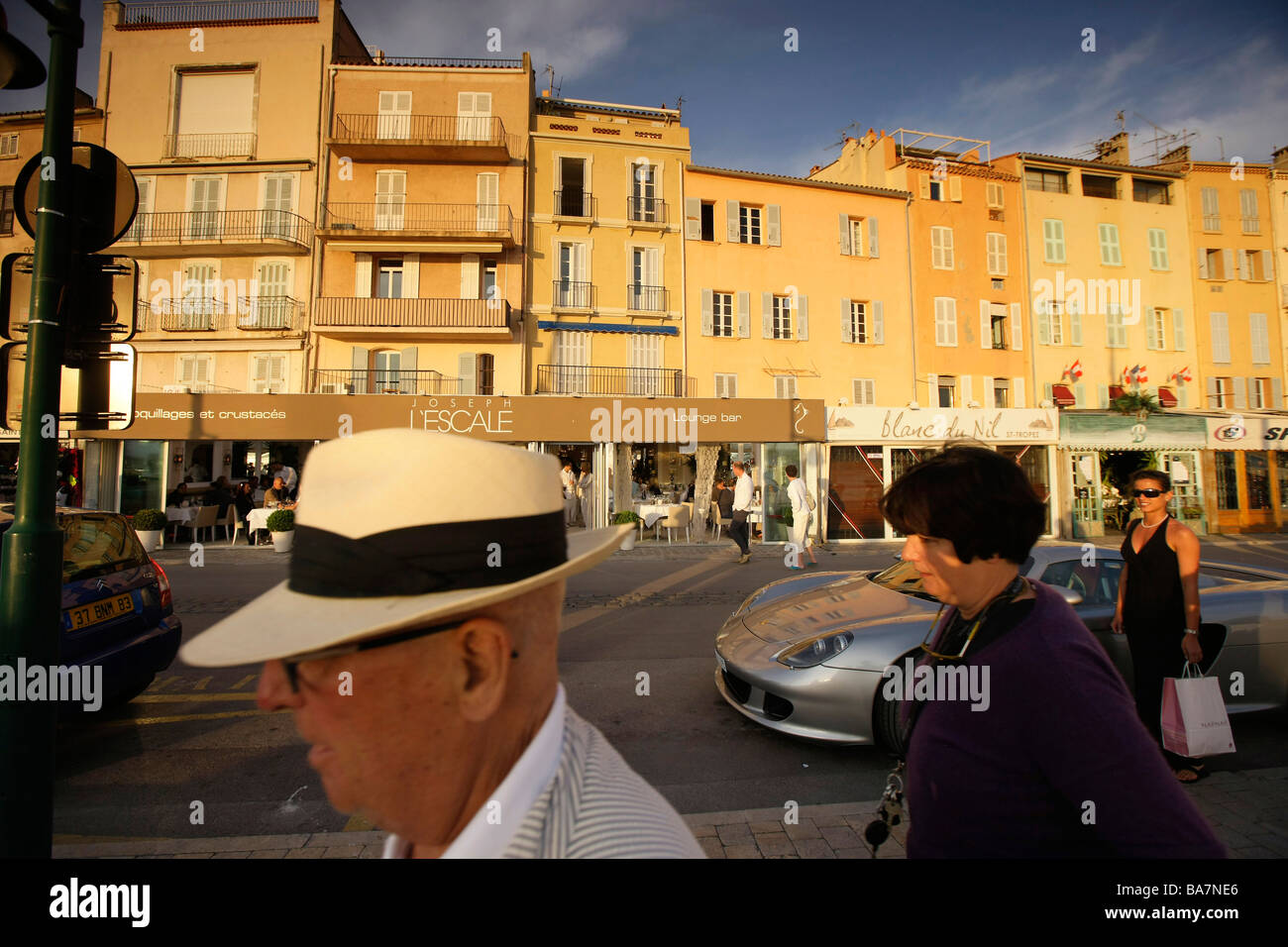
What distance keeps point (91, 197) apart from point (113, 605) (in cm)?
294

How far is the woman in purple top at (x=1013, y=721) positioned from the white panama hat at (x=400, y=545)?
41.2 inches

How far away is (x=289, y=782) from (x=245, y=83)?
25442 millimetres

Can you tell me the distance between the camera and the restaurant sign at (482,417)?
1767 centimetres

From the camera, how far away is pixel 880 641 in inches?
158

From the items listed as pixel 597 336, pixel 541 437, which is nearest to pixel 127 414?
pixel 541 437

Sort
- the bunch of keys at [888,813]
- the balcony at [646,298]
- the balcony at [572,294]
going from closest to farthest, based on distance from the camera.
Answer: the bunch of keys at [888,813] → the balcony at [572,294] → the balcony at [646,298]

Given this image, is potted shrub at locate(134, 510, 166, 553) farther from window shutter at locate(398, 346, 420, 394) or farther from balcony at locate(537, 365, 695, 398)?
balcony at locate(537, 365, 695, 398)

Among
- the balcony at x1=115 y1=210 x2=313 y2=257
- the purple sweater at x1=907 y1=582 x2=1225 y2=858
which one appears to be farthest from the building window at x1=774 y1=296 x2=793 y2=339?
the purple sweater at x1=907 y1=582 x2=1225 y2=858

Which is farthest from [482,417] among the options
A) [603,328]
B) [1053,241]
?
[1053,241]

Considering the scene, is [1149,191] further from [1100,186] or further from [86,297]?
[86,297]

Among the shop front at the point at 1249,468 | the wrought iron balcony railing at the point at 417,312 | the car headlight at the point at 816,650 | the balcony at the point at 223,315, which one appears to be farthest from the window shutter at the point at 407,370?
the shop front at the point at 1249,468

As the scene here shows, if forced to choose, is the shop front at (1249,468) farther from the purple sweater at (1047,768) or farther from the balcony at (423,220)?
the purple sweater at (1047,768)

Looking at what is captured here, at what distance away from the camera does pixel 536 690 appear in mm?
967
